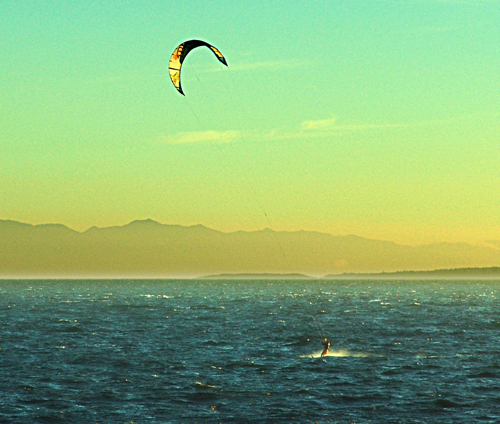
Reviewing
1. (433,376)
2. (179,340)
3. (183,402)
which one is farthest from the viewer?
(179,340)

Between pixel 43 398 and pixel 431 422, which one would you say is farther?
pixel 43 398

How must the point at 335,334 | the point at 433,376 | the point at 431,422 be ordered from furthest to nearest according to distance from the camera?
the point at 335,334
the point at 433,376
the point at 431,422

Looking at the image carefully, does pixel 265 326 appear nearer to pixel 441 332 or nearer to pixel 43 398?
pixel 441 332

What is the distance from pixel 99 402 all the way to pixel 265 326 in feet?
144

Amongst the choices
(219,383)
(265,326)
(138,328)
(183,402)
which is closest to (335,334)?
(265,326)

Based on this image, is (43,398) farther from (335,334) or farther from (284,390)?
(335,334)

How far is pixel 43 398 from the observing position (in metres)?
35.3

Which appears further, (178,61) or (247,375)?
(178,61)

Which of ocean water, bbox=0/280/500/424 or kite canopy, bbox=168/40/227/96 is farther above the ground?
kite canopy, bbox=168/40/227/96

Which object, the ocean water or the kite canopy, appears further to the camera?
the kite canopy

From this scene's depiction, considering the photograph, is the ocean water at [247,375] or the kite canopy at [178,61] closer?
the ocean water at [247,375]

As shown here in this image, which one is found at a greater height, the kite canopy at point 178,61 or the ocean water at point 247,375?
the kite canopy at point 178,61

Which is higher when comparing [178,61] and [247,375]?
[178,61]

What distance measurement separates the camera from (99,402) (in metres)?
34.2
